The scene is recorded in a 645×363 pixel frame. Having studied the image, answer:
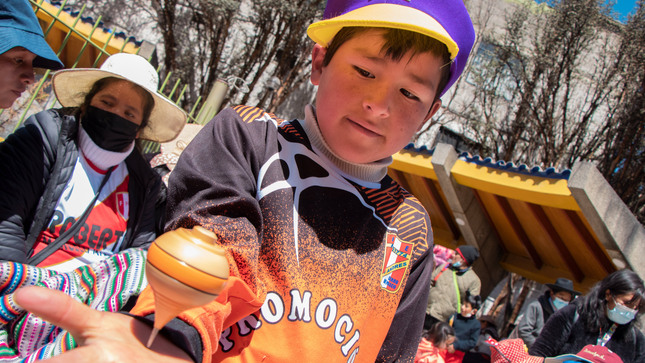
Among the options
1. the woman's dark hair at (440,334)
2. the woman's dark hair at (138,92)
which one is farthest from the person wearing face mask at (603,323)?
the woman's dark hair at (138,92)

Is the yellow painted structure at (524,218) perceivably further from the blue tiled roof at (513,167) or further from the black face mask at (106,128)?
the black face mask at (106,128)

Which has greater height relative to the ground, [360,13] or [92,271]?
[360,13]

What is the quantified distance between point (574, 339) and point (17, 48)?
4372 mm

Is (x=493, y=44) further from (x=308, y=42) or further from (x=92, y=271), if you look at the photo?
(x=92, y=271)

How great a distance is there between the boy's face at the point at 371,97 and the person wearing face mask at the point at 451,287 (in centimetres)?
465

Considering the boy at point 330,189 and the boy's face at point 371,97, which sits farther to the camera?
the boy's face at point 371,97

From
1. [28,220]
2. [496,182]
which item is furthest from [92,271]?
[496,182]

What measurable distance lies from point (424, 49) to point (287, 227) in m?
0.53

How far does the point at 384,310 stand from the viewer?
1133 mm

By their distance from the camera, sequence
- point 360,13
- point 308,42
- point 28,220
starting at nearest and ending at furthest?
point 360,13 → point 28,220 → point 308,42

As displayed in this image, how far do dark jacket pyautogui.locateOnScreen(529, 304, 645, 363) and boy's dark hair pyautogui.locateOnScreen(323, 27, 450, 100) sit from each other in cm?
335

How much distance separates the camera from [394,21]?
3.03 ft

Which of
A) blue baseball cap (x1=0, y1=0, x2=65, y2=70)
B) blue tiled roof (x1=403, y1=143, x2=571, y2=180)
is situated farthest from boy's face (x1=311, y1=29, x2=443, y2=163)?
blue tiled roof (x1=403, y1=143, x2=571, y2=180)

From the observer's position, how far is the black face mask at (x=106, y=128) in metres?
2.37
